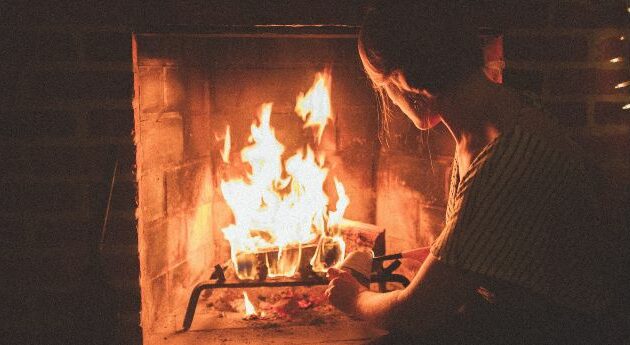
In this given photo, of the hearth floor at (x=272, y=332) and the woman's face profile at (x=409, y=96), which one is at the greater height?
the woman's face profile at (x=409, y=96)

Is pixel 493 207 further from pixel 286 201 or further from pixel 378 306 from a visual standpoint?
pixel 286 201

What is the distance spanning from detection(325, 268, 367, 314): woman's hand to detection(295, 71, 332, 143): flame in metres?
1.13

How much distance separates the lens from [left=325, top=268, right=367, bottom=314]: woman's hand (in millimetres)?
1478

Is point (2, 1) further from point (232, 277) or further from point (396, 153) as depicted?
point (396, 153)

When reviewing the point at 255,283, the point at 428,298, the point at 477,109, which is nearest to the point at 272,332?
the point at 255,283

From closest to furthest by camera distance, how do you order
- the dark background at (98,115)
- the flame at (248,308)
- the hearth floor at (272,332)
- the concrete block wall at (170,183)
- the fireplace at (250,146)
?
1. the dark background at (98,115)
2. the concrete block wall at (170,183)
3. the hearth floor at (272,332)
4. the fireplace at (250,146)
5. the flame at (248,308)

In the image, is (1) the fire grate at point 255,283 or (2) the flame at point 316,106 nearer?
(1) the fire grate at point 255,283

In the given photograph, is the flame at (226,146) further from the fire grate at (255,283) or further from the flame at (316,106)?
the fire grate at (255,283)

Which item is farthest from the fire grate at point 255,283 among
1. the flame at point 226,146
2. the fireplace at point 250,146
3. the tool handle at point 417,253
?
the flame at point 226,146

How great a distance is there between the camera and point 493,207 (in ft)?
3.70

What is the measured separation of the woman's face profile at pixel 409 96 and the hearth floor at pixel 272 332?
2.88 feet

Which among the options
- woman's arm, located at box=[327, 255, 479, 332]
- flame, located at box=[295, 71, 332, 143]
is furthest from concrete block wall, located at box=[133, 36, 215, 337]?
woman's arm, located at box=[327, 255, 479, 332]

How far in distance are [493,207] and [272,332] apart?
1.11m

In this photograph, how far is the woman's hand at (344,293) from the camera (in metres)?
1.48
